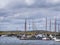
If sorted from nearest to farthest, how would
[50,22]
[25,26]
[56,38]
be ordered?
[56,38] < [50,22] < [25,26]

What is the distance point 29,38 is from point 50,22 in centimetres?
2334

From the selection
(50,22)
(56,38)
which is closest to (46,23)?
(50,22)

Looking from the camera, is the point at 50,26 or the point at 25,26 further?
the point at 25,26

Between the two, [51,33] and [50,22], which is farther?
[51,33]

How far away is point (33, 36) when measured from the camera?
19988 cm

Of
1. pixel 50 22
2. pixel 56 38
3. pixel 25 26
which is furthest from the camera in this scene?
pixel 25 26

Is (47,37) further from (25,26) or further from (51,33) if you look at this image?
(25,26)

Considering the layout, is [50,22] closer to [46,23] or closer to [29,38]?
[46,23]

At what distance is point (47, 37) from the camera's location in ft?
645

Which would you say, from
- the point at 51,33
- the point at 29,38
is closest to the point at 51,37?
the point at 51,33

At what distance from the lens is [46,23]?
182 m

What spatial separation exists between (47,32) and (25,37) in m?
15.4

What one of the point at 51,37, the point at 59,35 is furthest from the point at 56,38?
the point at 51,37

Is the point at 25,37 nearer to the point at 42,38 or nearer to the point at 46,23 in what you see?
the point at 42,38
